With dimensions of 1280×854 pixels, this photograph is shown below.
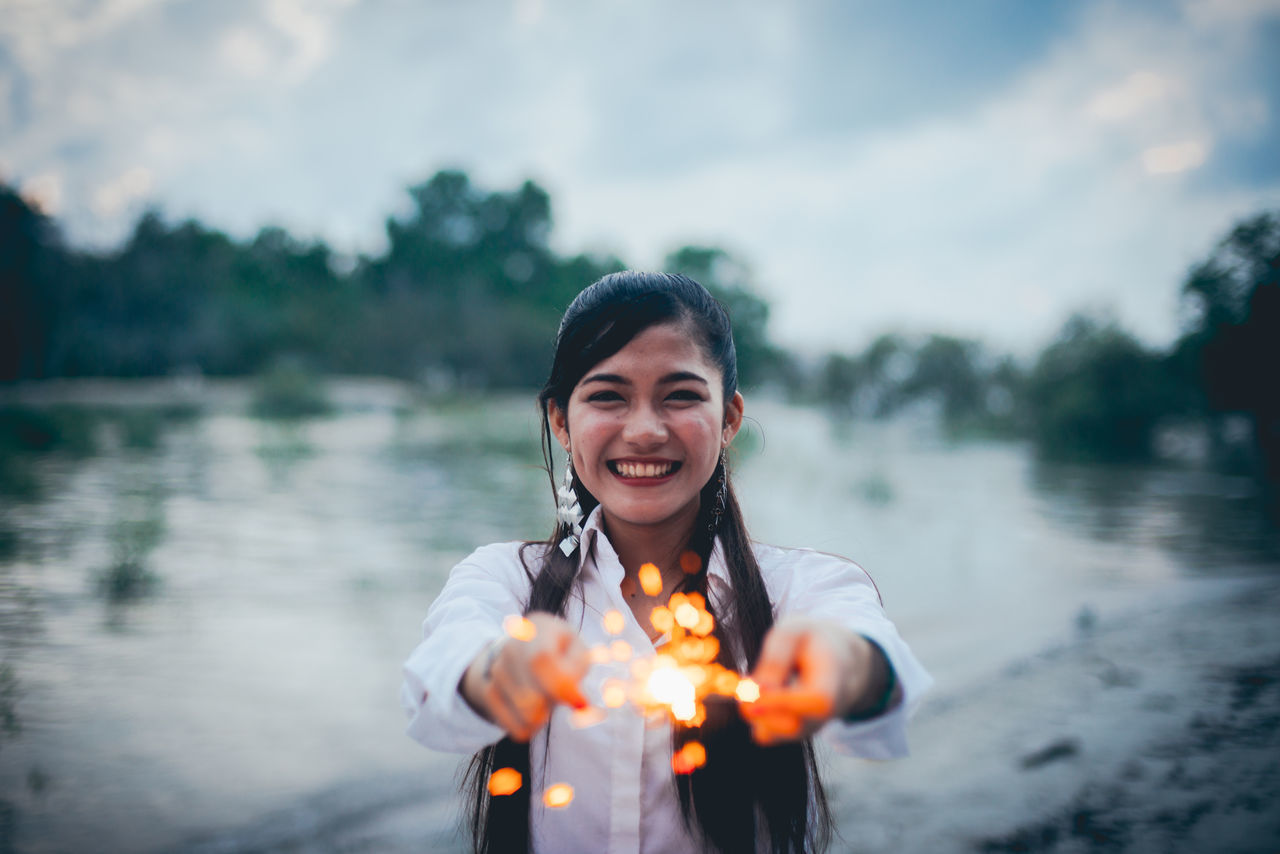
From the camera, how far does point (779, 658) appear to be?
1181 millimetres

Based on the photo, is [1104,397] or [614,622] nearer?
[614,622]

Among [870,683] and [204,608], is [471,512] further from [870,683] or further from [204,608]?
[870,683]

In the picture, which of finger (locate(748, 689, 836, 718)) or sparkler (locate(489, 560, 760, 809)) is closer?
finger (locate(748, 689, 836, 718))

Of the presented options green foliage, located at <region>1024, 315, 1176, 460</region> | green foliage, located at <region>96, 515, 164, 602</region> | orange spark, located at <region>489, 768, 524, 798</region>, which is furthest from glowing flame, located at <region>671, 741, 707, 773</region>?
green foliage, located at <region>1024, 315, 1176, 460</region>

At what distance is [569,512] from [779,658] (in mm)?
938

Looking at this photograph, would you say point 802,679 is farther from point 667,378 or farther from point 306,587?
point 306,587

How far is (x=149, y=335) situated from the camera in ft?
98.5

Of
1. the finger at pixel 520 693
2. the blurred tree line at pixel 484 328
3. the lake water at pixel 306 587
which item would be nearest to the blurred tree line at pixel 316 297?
the blurred tree line at pixel 484 328

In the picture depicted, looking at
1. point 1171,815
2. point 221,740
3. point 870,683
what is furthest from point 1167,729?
point 221,740

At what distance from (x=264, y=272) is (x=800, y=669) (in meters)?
56.0

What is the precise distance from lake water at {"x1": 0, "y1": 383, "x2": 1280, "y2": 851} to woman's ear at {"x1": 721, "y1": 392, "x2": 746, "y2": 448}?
0.32 m

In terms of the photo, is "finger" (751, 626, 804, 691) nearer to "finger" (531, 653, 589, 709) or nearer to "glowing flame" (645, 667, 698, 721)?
"finger" (531, 653, 589, 709)

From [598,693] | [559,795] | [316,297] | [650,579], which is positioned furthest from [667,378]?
[316,297]

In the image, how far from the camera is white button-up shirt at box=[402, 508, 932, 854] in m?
1.41
